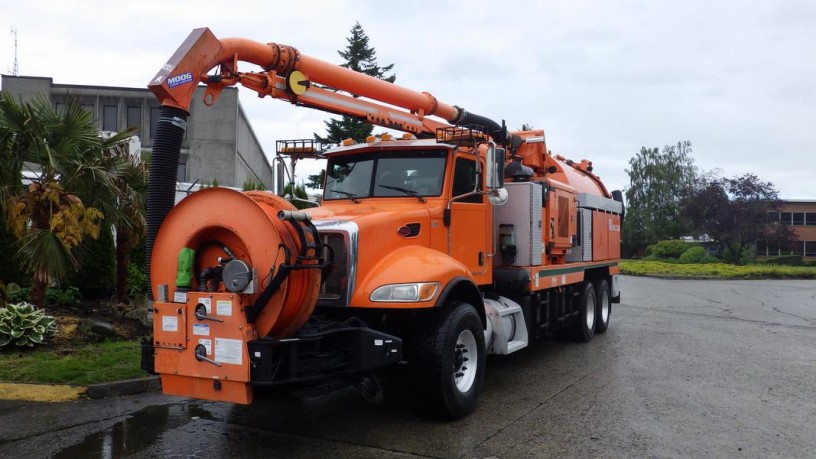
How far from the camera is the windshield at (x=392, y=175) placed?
7.04 metres

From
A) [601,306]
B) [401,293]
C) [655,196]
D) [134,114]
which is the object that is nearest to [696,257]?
[655,196]

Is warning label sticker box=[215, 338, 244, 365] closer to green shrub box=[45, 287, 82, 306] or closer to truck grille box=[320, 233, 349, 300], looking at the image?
truck grille box=[320, 233, 349, 300]

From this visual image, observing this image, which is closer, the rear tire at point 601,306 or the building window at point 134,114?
the rear tire at point 601,306

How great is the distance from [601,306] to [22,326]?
9320 millimetres

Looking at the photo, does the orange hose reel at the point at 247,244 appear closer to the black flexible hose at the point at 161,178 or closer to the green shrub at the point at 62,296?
the black flexible hose at the point at 161,178

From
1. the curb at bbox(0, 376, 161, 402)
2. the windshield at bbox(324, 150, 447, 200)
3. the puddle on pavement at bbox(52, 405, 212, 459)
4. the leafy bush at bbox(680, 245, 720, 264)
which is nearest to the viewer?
the puddle on pavement at bbox(52, 405, 212, 459)

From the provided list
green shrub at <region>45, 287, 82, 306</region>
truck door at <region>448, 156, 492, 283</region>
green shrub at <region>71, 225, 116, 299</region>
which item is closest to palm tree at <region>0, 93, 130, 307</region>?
green shrub at <region>45, 287, 82, 306</region>

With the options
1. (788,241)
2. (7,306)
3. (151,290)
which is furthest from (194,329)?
(788,241)

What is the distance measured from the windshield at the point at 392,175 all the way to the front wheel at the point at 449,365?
1.45 m

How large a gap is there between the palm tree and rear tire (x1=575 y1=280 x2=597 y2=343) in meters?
7.59

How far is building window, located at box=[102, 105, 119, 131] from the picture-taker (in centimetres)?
4200

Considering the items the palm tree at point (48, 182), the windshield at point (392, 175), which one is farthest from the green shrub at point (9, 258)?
the windshield at point (392, 175)

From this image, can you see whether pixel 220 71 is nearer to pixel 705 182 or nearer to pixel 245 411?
pixel 245 411

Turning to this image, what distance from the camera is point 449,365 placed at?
5.93 m
